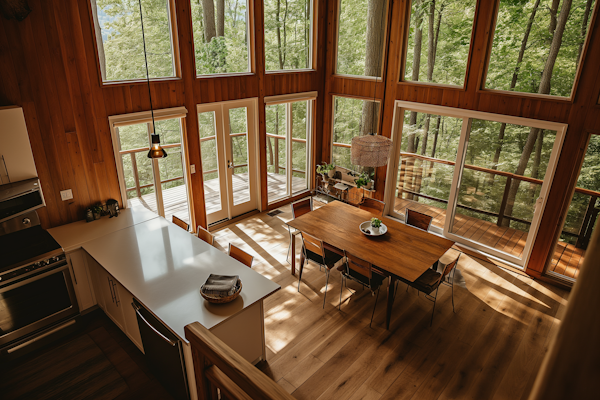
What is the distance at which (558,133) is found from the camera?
494cm

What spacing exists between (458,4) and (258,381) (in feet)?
19.9

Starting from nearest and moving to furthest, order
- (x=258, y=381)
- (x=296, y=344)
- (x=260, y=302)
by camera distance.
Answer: (x=258, y=381)
(x=260, y=302)
(x=296, y=344)

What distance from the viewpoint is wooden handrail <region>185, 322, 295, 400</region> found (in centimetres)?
97

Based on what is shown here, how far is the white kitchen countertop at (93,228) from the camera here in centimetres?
428

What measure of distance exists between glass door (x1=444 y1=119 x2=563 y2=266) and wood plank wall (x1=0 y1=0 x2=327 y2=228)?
4.09 meters

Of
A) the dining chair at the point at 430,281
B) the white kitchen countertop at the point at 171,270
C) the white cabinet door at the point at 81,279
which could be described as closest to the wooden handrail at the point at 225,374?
the white kitchen countertop at the point at 171,270

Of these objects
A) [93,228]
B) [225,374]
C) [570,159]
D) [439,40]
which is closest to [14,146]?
[93,228]

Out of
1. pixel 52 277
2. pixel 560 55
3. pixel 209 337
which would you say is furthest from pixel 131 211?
pixel 560 55

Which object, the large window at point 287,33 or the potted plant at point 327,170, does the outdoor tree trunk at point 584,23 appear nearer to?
the large window at point 287,33

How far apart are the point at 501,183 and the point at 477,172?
0.37 metres

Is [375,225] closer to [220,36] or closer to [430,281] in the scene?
[430,281]

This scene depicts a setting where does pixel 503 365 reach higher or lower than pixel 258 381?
lower

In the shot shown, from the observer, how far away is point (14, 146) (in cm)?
381

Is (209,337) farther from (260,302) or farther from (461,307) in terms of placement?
(461,307)
